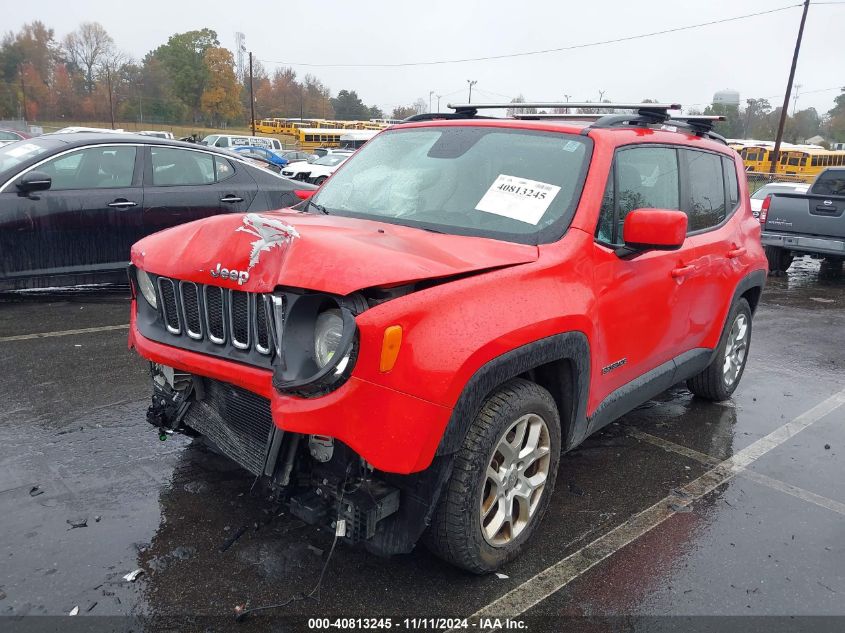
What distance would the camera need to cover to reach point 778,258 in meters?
11.7

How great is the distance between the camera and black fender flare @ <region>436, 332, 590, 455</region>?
2422mm

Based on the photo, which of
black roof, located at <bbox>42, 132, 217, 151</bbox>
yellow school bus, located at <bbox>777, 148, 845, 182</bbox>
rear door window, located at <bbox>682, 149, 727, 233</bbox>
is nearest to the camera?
rear door window, located at <bbox>682, 149, 727, 233</bbox>

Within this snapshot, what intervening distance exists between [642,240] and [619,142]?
63 centimetres

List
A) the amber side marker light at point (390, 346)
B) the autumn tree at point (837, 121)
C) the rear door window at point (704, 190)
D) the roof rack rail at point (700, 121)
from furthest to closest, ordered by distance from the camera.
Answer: the autumn tree at point (837, 121), the roof rack rail at point (700, 121), the rear door window at point (704, 190), the amber side marker light at point (390, 346)

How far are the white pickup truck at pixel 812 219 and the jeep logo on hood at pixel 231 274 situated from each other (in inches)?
414

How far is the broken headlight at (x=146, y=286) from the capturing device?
3.14 meters

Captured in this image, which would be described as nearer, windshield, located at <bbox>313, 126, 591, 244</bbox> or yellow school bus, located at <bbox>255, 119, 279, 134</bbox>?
windshield, located at <bbox>313, 126, 591, 244</bbox>

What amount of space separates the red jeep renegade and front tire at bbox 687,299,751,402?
3.02ft

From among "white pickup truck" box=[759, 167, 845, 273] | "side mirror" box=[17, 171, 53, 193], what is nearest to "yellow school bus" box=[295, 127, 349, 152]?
"white pickup truck" box=[759, 167, 845, 273]

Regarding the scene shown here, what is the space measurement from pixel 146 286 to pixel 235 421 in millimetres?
852

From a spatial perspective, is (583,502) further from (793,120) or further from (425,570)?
(793,120)

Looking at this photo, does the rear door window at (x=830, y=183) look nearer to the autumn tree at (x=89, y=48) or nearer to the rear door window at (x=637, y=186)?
the rear door window at (x=637, y=186)

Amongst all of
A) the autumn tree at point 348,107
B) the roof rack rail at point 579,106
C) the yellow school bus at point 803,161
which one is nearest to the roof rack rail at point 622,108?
the roof rack rail at point 579,106

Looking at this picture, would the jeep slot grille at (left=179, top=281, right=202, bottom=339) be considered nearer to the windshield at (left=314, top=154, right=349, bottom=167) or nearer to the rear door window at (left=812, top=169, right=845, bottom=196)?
the rear door window at (left=812, top=169, right=845, bottom=196)
